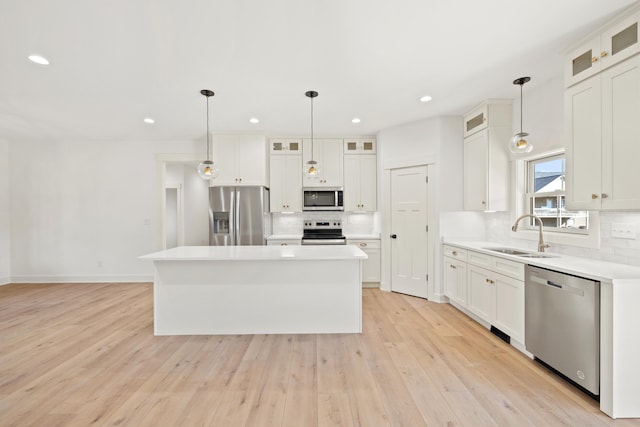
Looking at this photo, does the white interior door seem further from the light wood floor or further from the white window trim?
the white window trim

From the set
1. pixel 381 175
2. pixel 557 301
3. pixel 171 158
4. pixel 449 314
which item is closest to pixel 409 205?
pixel 381 175

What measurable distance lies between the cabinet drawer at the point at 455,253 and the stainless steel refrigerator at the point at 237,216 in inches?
112

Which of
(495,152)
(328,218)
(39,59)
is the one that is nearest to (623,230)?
(495,152)

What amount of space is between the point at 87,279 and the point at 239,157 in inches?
144

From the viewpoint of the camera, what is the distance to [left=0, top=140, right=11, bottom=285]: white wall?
16.7 ft

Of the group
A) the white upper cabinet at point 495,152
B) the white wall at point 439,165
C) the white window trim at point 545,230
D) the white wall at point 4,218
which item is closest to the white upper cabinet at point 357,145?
the white wall at point 439,165

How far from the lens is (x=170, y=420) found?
1753mm

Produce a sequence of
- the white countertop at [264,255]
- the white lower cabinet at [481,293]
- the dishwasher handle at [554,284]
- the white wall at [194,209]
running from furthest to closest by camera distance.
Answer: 1. the white wall at [194,209]
2. the white lower cabinet at [481,293]
3. the white countertop at [264,255]
4. the dishwasher handle at [554,284]

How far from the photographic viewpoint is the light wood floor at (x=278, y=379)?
1788 millimetres

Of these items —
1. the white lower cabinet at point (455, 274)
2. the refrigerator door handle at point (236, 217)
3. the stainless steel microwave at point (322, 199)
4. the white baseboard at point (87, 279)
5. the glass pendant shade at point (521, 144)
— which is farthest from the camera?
the white baseboard at point (87, 279)

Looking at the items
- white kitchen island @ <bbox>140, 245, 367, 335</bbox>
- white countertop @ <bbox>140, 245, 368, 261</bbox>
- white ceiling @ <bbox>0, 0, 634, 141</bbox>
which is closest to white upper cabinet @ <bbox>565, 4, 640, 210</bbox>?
white ceiling @ <bbox>0, 0, 634, 141</bbox>

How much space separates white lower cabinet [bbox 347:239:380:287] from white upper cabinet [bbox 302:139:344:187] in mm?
1128

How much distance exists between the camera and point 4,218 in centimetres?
512

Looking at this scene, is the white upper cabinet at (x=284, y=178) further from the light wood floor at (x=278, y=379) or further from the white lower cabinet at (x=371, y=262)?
the light wood floor at (x=278, y=379)
